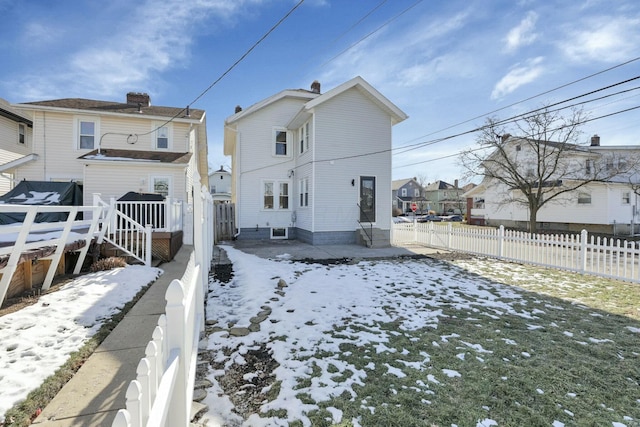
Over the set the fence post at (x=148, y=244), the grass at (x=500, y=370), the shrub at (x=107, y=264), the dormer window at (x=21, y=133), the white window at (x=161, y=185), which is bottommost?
the grass at (x=500, y=370)

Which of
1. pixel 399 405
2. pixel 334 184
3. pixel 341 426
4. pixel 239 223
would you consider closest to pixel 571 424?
pixel 399 405

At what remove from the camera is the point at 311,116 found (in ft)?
44.0

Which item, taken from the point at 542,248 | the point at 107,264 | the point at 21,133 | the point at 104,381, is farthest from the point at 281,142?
the point at 21,133

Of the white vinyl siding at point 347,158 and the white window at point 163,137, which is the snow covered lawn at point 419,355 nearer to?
the white vinyl siding at point 347,158

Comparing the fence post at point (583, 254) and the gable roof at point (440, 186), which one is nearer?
the fence post at point (583, 254)

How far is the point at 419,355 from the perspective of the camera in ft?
11.7

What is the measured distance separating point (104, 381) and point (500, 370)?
13.2 ft

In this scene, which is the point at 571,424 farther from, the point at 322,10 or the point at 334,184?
the point at 334,184

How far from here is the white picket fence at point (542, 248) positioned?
7727 millimetres

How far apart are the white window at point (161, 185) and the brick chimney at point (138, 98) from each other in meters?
5.37

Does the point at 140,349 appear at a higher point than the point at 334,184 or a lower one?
lower

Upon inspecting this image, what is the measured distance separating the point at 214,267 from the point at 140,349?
15.8 ft

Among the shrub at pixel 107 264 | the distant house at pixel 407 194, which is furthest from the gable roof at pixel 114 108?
the distant house at pixel 407 194

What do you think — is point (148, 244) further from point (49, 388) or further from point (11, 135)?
point (11, 135)
